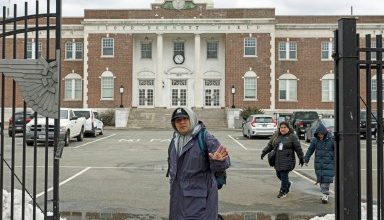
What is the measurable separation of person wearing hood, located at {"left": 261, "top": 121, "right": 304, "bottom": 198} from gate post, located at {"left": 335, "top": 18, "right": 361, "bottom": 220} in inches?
209

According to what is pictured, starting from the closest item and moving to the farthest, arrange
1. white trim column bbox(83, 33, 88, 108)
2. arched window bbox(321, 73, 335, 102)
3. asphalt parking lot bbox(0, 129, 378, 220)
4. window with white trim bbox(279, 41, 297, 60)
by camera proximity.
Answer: asphalt parking lot bbox(0, 129, 378, 220), white trim column bbox(83, 33, 88, 108), arched window bbox(321, 73, 335, 102), window with white trim bbox(279, 41, 297, 60)

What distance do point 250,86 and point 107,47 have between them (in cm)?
1417

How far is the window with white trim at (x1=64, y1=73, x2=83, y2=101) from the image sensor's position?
51781 mm

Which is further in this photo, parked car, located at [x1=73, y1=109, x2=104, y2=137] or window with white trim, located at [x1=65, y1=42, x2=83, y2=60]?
window with white trim, located at [x1=65, y1=42, x2=83, y2=60]

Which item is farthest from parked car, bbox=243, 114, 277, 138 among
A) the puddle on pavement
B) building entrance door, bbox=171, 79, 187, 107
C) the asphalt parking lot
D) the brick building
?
the puddle on pavement

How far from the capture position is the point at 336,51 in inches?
200

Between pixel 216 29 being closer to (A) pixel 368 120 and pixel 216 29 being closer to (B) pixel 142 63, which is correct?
(B) pixel 142 63

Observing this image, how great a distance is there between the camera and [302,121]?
31.9m

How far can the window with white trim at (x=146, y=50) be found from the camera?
51.6 metres

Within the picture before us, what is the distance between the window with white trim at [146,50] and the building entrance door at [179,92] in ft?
11.9

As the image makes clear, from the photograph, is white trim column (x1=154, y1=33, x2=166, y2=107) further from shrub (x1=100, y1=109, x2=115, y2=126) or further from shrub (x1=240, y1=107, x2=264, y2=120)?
shrub (x1=240, y1=107, x2=264, y2=120)

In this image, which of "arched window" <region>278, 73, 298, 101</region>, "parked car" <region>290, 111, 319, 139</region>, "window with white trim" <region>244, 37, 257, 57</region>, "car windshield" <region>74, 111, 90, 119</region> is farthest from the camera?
"arched window" <region>278, 73, 298, 101</region>

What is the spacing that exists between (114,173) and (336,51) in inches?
383

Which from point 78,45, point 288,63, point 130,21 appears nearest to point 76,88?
point 78,45
